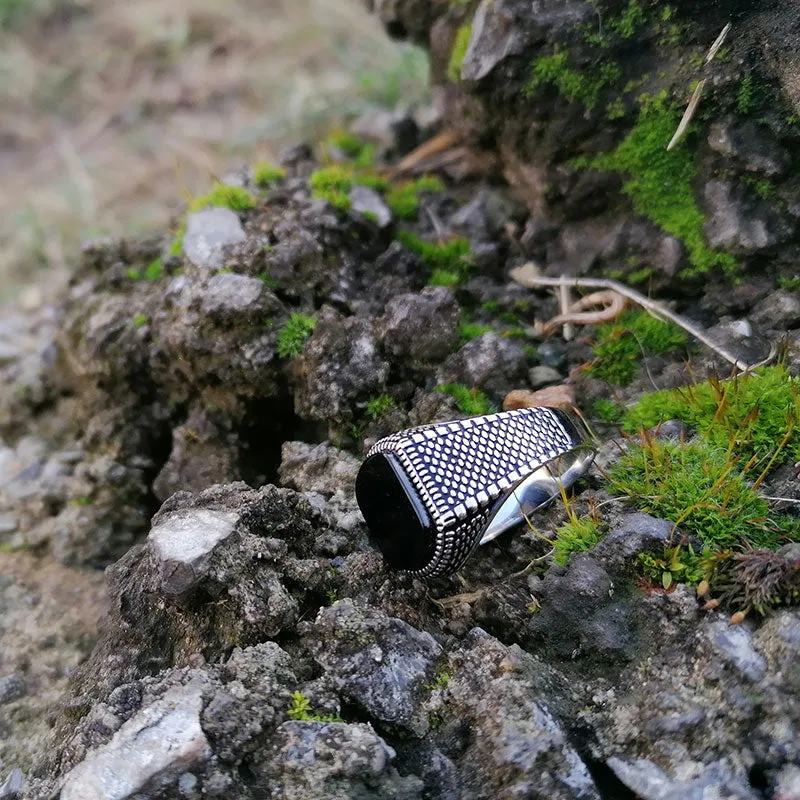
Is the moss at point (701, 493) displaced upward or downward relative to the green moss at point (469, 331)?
downward

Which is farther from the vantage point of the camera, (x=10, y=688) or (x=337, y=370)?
(x=337, y=370)

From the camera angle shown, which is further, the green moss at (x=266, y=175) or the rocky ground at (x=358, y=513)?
the green moss at (x=266, y=175)

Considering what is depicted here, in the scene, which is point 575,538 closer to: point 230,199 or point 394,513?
point 394,513

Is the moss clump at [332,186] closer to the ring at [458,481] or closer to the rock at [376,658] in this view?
the ring at [458,481]

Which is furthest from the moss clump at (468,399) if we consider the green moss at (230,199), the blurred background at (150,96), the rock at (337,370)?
the blurred background at (150,96)

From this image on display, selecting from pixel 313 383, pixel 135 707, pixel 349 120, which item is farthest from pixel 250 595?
pixel 349 120

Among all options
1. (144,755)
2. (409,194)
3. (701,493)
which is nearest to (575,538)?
(701,493)
